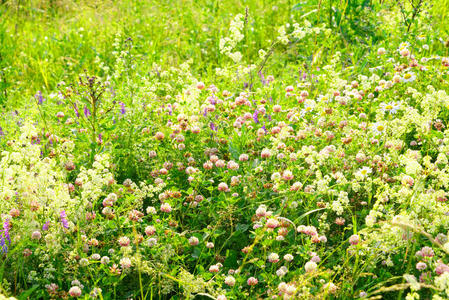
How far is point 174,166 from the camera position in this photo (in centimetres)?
272

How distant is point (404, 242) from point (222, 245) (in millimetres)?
819

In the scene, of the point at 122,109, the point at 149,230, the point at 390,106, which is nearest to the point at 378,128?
the point at 390,106

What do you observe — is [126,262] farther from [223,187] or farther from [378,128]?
[378,128]

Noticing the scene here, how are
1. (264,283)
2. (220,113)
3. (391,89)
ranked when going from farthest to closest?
(391,89)
(220,113)
(264,283)

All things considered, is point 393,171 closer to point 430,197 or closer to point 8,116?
point 430,197

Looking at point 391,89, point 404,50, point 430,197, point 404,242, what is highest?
point 404,50

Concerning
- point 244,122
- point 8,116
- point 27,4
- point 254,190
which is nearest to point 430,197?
point 254,190

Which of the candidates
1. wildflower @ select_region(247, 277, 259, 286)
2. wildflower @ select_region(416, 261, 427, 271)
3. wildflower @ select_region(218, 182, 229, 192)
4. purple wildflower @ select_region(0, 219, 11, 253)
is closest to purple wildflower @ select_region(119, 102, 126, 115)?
wildflower @ select_region(218, 182, 229, 192)

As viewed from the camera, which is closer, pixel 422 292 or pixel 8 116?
pixel 422 292

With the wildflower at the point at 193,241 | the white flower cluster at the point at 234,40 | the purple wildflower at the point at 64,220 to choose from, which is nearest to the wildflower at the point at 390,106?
the white flower cluster at the point at 234,40

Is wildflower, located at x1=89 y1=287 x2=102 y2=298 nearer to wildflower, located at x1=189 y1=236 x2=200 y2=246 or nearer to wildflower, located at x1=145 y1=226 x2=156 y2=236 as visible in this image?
wildflower, located at x1=145 y1=226 x2=156 y2=236

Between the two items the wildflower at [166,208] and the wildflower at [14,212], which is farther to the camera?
the wildflower at [166,208]

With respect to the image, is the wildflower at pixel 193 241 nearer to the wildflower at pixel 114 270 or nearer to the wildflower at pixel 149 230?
the wildflower at pixel 149 230

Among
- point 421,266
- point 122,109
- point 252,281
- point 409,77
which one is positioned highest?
point 409,77
